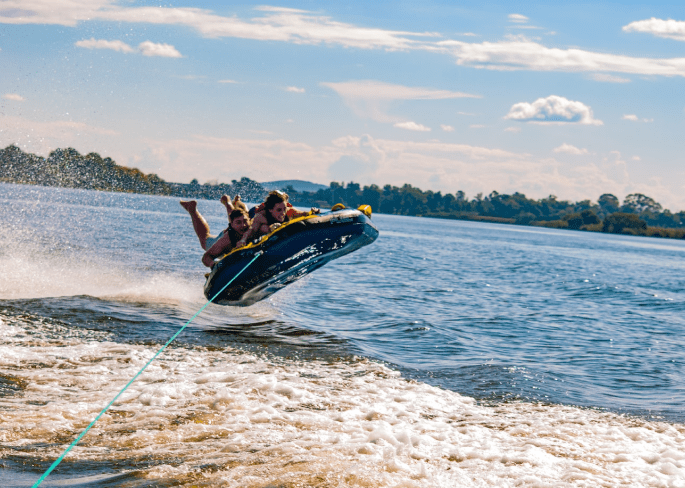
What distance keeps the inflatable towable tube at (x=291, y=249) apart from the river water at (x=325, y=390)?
840 mm

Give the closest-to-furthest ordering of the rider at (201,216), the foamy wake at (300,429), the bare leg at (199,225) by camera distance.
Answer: the foamy wake at (300,429) < the rider at (201,216) < the bare leg at (199,225)

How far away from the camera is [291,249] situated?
1014cm

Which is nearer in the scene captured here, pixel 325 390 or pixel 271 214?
pixel 325 390

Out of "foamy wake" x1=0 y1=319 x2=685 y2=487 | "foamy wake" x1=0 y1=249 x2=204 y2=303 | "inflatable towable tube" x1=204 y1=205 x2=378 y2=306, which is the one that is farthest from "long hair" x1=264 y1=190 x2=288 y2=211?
"foamy wake" x1=0 y1=249 x2=204 y2=303

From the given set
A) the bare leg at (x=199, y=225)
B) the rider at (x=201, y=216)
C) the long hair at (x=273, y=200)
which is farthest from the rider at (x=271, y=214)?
the bare leg at (x=199, y=225)

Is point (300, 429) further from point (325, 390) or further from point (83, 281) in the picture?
point (83, 281)

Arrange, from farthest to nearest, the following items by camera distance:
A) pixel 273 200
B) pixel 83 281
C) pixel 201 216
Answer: pixel 83 281
pixel 201 216
pixel 273 200

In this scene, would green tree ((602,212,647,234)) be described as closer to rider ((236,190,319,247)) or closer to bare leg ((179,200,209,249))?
bare leg ((179,200,209,249))

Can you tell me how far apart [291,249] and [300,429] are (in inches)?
185

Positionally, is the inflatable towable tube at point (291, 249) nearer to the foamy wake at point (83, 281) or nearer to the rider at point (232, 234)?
the rider at point (232, 234)

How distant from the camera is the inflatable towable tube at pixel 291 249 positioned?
10.0 m

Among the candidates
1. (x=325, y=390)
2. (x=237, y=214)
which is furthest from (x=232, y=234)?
(x=325, y=390)

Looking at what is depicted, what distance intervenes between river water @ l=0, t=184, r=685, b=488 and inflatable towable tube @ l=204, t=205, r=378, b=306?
0.84 meters

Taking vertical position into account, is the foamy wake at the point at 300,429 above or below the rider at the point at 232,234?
below
